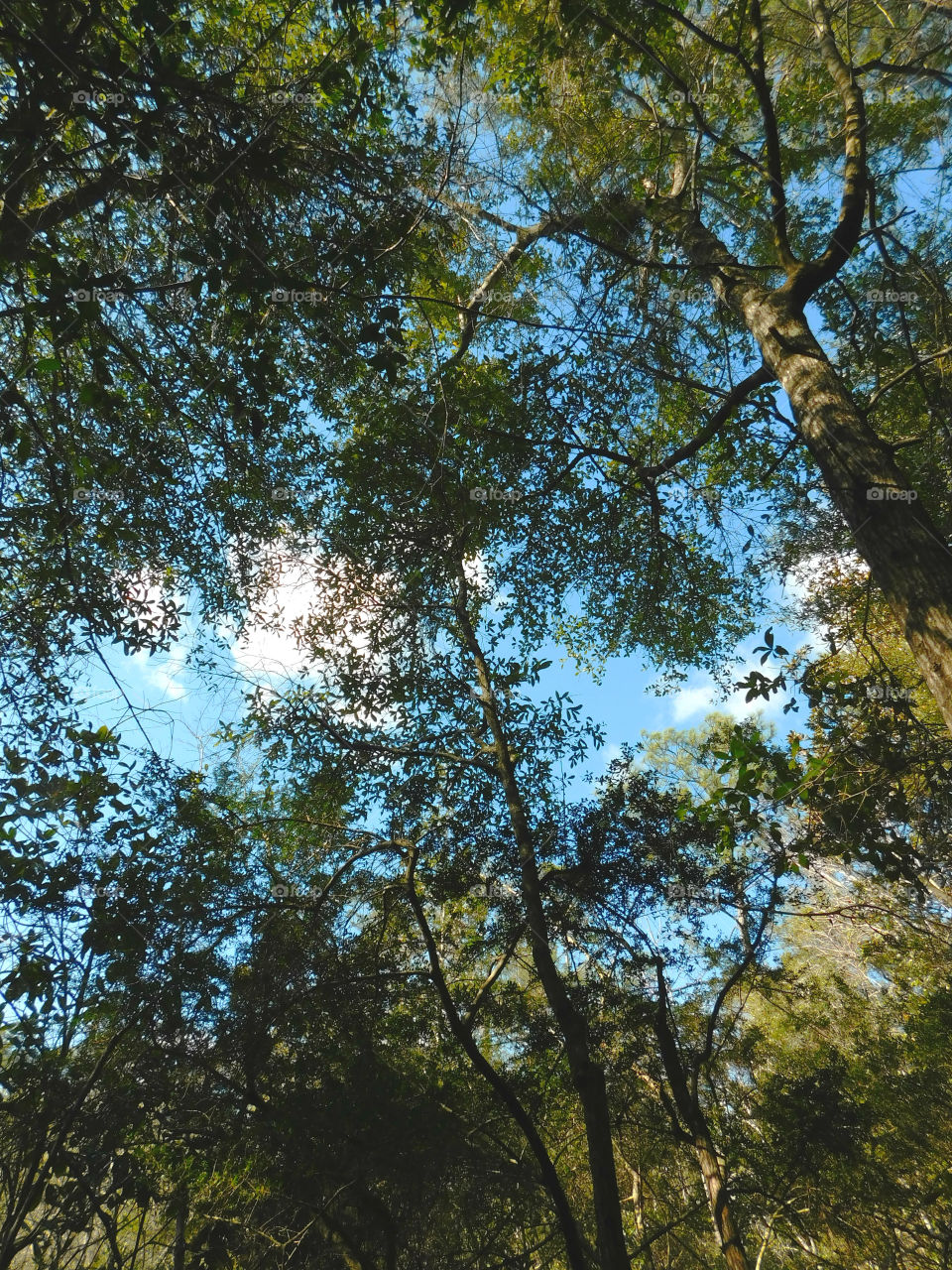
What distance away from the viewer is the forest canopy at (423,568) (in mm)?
3236

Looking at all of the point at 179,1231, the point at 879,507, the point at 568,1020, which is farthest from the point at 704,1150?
the point at 879,507

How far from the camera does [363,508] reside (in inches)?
222

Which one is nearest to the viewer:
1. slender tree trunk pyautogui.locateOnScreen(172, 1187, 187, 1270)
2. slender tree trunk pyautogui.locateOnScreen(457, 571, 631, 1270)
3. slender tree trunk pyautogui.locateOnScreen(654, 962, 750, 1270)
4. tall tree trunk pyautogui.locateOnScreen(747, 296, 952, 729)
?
tall tree trunk pyautogui.locateOnScreen(747, 296, 952, 729)

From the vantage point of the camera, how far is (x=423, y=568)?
569cm

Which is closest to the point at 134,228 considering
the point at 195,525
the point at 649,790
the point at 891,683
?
the point at 195,525

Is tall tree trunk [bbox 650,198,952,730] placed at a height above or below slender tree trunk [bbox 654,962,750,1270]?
above

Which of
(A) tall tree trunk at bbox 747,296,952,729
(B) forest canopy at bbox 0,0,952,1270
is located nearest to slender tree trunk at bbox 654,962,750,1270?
(B) forest canopy at bbox 0,0,952,1270

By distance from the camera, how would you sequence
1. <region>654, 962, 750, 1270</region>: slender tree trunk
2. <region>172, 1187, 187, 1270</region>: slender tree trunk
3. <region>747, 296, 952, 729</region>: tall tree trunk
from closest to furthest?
1. <region>747, 296, 952, 729</region>: tall tree trunk
2. <region>172, 1187, 187, 1270</region>: slender tree trunk
3. <region>654, 962, 750, 1270</region>: slender tree trunk

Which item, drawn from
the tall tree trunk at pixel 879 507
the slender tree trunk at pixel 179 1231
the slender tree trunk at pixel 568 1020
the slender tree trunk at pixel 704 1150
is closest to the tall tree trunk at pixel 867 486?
the tall tree trunk at pixel 879 507

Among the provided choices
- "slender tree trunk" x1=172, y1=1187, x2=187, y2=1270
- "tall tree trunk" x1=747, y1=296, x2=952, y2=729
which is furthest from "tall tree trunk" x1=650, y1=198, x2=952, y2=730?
"slender tree trunk" x1=172, y1=1187, x2=187, y2=1270

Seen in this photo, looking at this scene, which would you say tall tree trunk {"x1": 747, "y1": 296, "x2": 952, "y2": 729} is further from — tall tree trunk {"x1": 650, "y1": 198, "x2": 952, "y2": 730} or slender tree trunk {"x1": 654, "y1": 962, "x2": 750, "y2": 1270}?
slender tree trunk {"x1": 654, "y1": 962, "x2": 750, "y2": 1270}

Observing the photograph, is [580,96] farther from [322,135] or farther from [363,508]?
[363,508]

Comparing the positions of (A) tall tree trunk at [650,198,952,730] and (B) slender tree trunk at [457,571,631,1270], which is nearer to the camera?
(A) tall tree trunk at [650,198,952,730]

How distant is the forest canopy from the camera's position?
3236 millimetres
